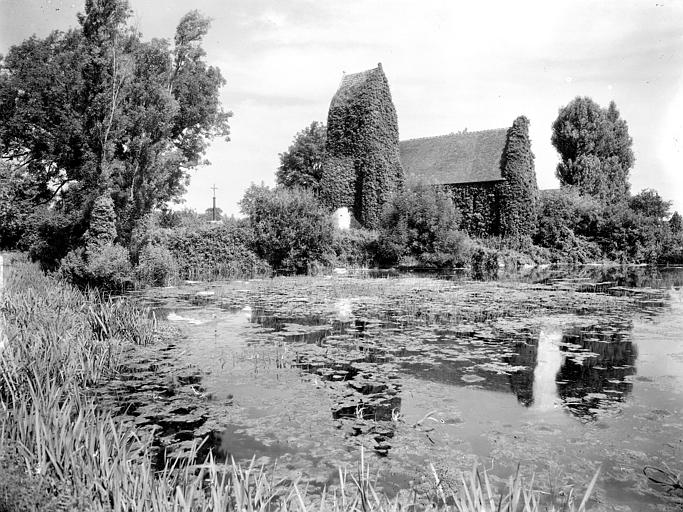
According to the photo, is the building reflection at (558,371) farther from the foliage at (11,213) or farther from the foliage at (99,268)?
the foliage at (11,213)

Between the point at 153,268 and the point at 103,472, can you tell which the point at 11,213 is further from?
the point at 103,472

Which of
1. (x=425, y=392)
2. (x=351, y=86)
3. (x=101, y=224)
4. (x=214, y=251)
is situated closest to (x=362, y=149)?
(x=351, y=86)

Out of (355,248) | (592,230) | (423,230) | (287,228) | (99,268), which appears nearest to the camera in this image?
(99,268)

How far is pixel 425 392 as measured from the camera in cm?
557

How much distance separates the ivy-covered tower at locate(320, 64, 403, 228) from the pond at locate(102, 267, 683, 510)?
64.7ft

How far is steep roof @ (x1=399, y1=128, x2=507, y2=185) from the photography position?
102 feet

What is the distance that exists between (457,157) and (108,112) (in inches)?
892

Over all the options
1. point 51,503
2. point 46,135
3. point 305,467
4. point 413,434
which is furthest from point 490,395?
point 46,135

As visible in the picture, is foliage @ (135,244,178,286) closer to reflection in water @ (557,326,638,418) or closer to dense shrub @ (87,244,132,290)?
dense shrub @ (87,244,132,290)

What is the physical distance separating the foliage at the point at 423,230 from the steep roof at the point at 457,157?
5.43 m

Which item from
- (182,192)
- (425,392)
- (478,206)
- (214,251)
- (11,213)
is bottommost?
(425,392)

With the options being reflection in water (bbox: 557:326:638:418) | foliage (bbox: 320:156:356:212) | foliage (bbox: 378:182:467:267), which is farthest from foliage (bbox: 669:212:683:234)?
reflection in water (bbox: 557:326:638:418)

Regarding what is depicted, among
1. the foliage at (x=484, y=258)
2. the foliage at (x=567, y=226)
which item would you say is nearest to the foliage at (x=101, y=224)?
the foliage at (x=484, y=258)

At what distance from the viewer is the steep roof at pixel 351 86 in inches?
1183
